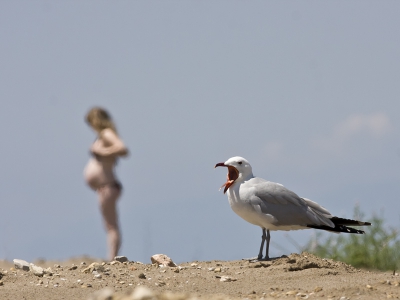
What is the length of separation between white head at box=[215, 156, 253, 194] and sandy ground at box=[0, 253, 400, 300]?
3.04 feet

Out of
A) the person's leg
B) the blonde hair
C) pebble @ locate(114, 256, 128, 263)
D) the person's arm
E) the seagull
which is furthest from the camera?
the blonde hair

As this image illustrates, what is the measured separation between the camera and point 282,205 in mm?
7855

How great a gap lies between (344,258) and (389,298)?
358cm

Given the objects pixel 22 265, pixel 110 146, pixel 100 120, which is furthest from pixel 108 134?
pixel 22 265

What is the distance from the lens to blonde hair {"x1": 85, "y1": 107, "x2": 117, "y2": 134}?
9.72m

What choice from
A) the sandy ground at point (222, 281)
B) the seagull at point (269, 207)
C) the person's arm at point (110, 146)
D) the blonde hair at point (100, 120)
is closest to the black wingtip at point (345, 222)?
the seagull at point (269, 207)

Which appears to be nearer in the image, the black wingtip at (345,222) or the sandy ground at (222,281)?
the sandy ground at (222,281)

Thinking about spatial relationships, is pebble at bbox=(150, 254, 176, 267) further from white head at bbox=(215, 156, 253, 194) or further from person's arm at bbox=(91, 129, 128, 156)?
person's arm at bbox=(91, 129, 128, 156)

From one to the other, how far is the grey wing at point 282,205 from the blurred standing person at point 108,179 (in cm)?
227

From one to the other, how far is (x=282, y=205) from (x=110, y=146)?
8.88ft

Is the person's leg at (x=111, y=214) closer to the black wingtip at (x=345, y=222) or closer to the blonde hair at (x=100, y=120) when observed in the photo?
the blonde hair at (x=100, y=120)

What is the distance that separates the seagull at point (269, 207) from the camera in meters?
7.81

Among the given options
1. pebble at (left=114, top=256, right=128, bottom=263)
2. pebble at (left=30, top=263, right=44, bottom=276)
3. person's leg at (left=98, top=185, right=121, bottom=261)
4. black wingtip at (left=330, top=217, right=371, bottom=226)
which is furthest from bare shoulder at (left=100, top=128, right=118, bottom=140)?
black wingtip at (left=330, top=217, right=371, bottom=226)

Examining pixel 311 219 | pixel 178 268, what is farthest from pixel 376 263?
pixel 178 268
